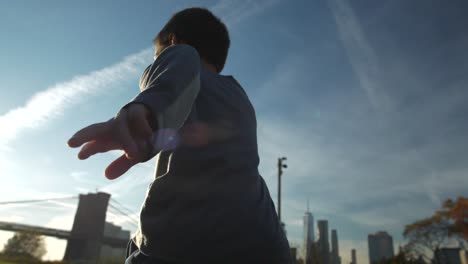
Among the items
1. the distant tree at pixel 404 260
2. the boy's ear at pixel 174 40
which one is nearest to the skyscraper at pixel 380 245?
the distant tree at pixel 404 260

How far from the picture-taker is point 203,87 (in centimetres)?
137

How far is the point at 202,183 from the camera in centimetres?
119

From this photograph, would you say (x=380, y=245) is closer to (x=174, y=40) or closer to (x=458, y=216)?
(x=458, y=216)

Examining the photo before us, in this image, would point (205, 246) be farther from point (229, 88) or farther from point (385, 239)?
point (385, 239)

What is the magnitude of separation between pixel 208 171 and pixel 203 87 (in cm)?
40

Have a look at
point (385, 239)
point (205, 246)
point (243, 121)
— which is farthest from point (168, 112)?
point (385, 239)

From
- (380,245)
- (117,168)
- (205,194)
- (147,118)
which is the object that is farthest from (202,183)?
(380,245)

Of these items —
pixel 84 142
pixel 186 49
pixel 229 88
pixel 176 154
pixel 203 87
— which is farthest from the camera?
pixel 229 88

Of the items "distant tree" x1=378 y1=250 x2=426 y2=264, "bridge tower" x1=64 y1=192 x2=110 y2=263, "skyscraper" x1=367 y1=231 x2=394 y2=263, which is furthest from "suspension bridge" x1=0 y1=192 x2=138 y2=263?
"skyscraper" x1=367 y1=231 x2=394 y2=263

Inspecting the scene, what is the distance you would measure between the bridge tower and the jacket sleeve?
5868cm

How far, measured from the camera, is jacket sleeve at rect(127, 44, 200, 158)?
76 cm

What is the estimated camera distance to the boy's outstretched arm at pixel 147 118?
68cm

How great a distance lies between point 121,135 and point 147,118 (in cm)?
10

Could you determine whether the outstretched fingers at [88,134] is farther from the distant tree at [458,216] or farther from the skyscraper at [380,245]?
the skyscraper at [380,245]
